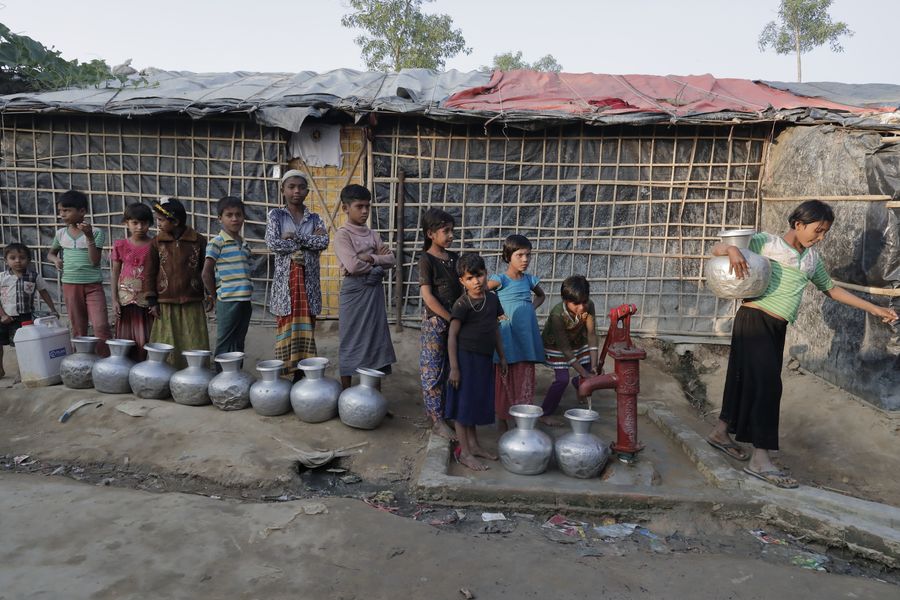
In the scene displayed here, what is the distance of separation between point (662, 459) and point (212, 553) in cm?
258

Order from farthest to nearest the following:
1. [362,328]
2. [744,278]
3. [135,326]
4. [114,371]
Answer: [135,326]
[114,371]
[362,328]
[744,278]

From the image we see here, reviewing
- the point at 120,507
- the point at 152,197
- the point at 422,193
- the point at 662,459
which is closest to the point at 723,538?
the point at 662,459

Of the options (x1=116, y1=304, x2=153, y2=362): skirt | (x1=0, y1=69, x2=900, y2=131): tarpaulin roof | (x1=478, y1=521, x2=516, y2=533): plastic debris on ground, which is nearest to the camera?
(x1=478, y1=521, x2=516, y2=533): plastic debris on ground

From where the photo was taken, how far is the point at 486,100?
591cm

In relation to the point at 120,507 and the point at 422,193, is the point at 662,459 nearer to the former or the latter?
the point at 120,507

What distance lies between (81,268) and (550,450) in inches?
153

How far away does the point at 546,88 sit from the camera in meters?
6.47

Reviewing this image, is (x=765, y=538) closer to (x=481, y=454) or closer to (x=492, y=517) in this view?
(x=492, y=517)

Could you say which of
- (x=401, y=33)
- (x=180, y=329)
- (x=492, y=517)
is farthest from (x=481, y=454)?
(x=401, y=33)

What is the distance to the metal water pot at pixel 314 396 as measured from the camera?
3844 millimetres

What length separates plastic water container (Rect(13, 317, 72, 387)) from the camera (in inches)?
172

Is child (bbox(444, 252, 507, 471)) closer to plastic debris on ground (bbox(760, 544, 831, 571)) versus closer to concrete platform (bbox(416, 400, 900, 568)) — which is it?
concrete platform (bbox(416, 400, 900, 568))

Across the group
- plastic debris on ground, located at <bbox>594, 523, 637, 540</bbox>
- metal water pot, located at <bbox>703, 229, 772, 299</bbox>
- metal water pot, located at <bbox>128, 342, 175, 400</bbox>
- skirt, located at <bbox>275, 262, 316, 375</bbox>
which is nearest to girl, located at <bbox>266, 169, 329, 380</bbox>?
skirt, located at <bbox>275, 262, 316, 375</bbox>

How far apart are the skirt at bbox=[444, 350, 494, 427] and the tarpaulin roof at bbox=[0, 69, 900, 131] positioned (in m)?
3.00
